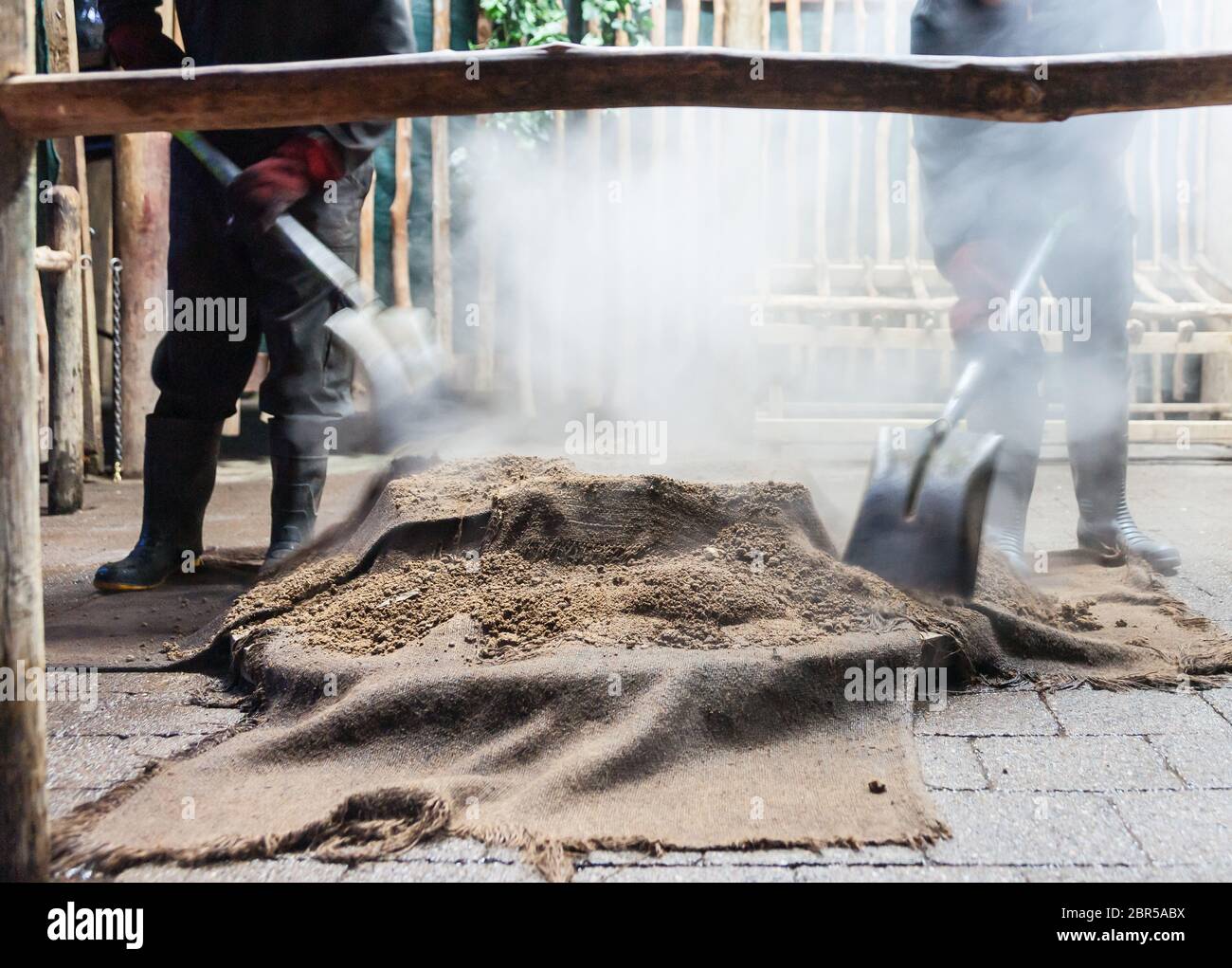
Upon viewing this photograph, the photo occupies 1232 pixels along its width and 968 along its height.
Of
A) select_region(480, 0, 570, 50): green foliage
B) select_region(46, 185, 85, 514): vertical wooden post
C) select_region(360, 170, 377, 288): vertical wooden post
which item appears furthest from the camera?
select_region(480, 0, 570, 50): green foliage

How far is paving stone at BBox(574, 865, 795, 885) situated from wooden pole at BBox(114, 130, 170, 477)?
14.7 feet

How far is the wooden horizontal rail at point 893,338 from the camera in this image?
6.11 meters

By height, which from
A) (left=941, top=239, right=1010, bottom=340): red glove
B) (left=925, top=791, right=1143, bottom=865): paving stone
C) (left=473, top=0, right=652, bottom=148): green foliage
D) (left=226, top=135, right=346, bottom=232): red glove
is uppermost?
(left=473, top=0, right=652, bottom=148): green foliage

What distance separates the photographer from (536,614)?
2.33 m

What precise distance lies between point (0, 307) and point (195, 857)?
79 cm

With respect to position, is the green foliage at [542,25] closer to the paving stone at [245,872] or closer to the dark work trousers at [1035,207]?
the dark work trousers at [1035,207]

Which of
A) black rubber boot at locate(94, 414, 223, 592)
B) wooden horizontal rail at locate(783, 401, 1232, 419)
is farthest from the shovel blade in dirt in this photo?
wooden horizontal rail at locate(783, 401, 1232, 419)

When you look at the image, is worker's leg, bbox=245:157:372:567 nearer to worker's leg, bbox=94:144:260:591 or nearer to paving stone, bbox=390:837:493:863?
worker's leg, bbox=94:144:260:591

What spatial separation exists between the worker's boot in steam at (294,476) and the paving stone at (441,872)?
173 centimetres

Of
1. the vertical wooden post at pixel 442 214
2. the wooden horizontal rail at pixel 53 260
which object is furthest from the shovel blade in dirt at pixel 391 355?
the vertical wooden post at pixel 442 214

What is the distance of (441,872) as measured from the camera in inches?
59.8

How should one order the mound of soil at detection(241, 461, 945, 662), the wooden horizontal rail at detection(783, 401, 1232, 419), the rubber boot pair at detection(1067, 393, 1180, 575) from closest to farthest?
1. the mound of soil at detection(241, 461, 945, 662)
2. the rubber boot pair at detection(1067, 393, 1180, 575)
3. the wooden horizontal rail at detection(783, 401, 1232, 419)

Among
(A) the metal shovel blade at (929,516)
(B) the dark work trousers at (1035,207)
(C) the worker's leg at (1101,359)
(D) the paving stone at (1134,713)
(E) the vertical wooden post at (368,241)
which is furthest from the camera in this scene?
(E) the vertical wooden post at (368,241)

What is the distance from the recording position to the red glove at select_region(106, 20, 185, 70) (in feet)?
10.2
